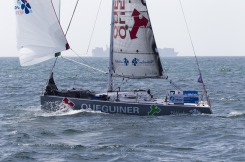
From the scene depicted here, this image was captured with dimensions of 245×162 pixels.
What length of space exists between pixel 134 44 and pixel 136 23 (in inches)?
48.9

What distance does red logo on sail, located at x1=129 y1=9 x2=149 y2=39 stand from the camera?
28422mm

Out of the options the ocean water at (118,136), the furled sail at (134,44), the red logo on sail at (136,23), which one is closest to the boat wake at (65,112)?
the ocean water at (118,136)

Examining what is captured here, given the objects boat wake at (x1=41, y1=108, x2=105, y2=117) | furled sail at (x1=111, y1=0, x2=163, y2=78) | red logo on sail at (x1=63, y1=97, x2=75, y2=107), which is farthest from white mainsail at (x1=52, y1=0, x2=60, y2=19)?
boat wake at (x1=41, y1=108, x2=105, y2=117)

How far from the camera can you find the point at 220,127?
24359 mm

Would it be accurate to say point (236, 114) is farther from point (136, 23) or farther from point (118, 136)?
point (118, 136)

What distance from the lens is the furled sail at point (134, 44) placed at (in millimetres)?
28438

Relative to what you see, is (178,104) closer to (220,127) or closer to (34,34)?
(220,127)

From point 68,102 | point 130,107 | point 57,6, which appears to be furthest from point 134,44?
point 68,102

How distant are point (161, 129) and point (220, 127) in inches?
121

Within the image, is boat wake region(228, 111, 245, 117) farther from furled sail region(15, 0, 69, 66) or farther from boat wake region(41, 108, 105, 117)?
furled sail region(15, 0, 69, 66)

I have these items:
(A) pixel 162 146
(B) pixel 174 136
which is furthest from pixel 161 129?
(A) pixel 162 146

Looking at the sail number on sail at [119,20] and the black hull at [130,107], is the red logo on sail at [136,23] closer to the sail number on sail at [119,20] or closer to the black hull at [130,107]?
the sail number on sail at [119,20]

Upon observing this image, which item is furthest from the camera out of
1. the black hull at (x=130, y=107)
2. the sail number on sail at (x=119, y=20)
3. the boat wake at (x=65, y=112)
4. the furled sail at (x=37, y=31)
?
the sail number on sail at (x=119, y=20)

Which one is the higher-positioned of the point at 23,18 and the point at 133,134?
the point at 23,18
